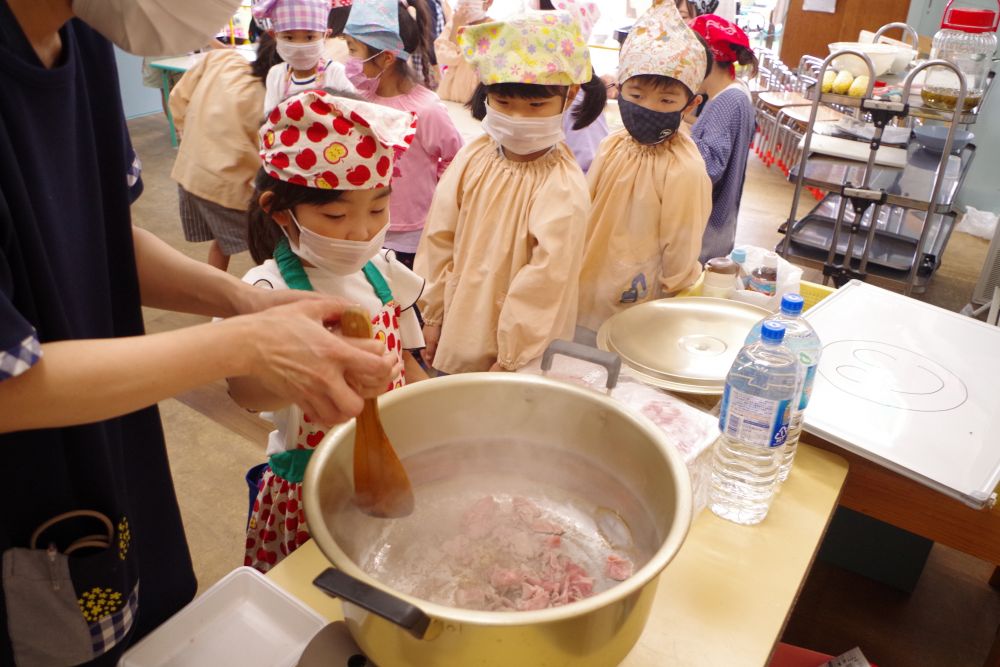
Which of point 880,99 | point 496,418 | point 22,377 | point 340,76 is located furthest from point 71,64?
point 880,99

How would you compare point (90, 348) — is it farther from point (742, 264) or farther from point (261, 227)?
point (742, 264)

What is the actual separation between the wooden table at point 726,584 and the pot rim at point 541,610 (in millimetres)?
204

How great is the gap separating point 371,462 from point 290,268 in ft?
1.67

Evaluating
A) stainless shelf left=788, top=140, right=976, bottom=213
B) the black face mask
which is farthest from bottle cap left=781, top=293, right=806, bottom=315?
stainless shelf left=788, top=140, right=976, bottom=213

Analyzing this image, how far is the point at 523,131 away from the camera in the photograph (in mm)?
1785

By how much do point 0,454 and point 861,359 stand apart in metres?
1.48

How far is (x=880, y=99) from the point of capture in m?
2.95

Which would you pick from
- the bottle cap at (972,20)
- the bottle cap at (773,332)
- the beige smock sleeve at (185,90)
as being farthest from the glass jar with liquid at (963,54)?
the beige smock sleeve at (185,90)

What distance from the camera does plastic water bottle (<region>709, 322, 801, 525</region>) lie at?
3.55 ft

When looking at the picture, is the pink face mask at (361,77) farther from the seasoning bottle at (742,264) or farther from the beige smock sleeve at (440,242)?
the seasoning bottle at (742,264)

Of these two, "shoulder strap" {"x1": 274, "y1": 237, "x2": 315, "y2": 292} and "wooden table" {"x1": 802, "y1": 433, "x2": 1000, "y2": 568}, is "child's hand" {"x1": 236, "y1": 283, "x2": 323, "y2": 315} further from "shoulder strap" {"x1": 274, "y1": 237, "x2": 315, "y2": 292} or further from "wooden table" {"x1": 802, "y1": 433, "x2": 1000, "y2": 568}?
"wooden table" {"x1": 802, "y1": 433, "x2": 1000, "y2": 568}

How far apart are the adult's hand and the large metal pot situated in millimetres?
126

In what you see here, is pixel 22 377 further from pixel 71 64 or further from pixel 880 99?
pixel 880 99

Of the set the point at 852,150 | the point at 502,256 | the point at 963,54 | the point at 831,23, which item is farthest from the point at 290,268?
the point at 831,23
